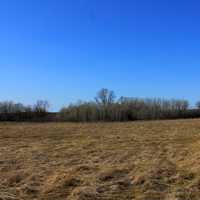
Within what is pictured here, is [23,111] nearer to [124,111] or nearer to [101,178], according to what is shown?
[124,111]

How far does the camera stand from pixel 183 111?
7556cm

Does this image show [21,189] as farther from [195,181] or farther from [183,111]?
[183,111]

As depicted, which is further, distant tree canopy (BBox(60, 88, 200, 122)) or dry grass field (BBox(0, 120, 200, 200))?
distant tree canopy (BBox(60, 88, 200, 122))

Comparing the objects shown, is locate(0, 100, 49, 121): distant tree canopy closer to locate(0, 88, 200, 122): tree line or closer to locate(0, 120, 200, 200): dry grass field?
locate(0, 88, 200, 122): tree line

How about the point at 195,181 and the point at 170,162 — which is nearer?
the point at 195,181

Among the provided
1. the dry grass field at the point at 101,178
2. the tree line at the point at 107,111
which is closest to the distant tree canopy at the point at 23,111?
the tree line at the point at 107,111

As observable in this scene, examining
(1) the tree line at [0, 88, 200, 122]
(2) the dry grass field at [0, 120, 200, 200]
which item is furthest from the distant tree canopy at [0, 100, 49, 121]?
(2) the dry grass field at [0, 120, 200, 200]

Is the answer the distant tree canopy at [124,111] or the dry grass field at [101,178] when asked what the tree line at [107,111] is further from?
the dry grass field at [101,178]

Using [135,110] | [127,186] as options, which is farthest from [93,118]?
[127,186]

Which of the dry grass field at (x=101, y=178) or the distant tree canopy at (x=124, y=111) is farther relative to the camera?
the distant tree canopy at (x=124, y=111)

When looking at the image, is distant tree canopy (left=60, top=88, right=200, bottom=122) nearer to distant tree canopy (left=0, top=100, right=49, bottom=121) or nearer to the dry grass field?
distant tree canopy (left=0, top=100, right=49, bottom=121)

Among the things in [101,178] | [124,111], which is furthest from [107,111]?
[101,178]

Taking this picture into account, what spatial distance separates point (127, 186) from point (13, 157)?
5098 millimetres

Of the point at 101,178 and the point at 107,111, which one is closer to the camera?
the point at 101,178
